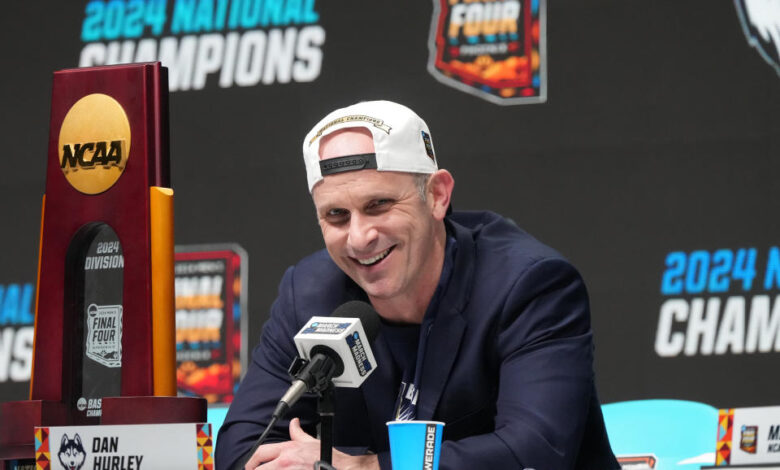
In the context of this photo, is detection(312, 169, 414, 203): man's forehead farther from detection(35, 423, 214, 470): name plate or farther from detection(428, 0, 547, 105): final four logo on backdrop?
detection(428, 0, 547, 105): final four logo on backdrop

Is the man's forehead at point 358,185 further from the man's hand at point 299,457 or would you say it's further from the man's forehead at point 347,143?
the man's hand at point 299,457

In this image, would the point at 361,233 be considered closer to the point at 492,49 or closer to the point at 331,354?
the point at 331,354

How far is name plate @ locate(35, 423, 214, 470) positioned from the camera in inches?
70.7

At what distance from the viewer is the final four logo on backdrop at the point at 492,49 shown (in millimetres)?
3467

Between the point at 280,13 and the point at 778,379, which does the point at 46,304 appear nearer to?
the point at 280,13

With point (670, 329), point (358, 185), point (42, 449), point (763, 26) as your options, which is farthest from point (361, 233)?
point (763, 26)

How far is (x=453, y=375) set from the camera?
6.73ft

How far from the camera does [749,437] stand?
2.04 m

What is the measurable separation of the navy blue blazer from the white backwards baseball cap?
11.3 inches

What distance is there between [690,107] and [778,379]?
2.98 ft

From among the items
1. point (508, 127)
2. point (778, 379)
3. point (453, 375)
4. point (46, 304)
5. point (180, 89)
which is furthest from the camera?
point (180, 89)

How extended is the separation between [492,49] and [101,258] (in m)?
1.77

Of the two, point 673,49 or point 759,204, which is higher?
point 673,49

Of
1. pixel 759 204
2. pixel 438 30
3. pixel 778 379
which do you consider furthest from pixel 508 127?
pixel 778 379
